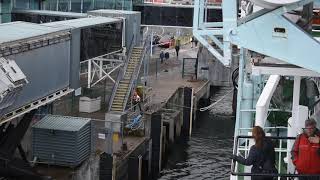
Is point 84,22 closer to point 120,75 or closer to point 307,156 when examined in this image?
point 120,75

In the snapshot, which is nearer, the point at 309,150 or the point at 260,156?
the point at 309,150

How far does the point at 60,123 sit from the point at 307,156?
15.8m

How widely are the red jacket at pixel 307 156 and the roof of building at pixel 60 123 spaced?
48.5 feet

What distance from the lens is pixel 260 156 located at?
958 cm

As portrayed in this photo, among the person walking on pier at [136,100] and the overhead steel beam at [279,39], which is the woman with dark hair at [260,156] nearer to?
the overhead steel beam at [279,39]

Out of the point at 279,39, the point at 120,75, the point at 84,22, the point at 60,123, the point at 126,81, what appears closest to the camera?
the point at 279,39

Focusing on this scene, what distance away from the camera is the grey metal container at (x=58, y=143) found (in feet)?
75.6

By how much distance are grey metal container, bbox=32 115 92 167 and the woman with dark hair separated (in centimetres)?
1404

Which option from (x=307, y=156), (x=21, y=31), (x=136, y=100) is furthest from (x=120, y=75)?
(x=307, y=156)

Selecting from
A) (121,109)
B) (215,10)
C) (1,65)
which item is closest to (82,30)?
(121,109)

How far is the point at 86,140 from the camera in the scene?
947 inches

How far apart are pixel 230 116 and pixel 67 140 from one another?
1020 inches

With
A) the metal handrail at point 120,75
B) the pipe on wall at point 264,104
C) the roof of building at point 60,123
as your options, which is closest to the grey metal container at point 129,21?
the metal handrail at point 120,75

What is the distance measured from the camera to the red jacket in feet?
30.1
